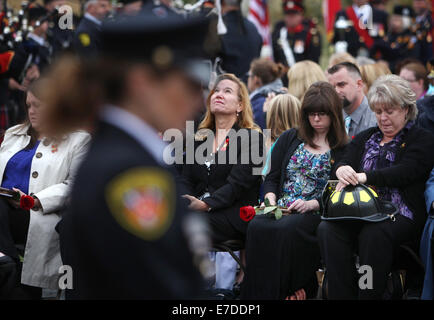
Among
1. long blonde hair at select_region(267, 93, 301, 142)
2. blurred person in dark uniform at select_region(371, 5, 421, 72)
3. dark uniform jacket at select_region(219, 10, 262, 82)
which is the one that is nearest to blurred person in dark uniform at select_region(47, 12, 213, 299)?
long blonde hair at select_region(267, 93, 301, 142)

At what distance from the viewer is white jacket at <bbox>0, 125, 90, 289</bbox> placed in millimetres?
5492

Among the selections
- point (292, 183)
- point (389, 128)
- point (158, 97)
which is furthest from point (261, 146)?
point (158, 97)

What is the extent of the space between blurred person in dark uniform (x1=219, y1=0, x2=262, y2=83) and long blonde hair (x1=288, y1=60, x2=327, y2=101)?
4.57ft

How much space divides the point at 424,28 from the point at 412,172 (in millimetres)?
6754

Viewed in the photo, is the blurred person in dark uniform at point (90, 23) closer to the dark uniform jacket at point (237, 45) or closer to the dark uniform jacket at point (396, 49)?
the dark uniform jacket at point (237, 45)

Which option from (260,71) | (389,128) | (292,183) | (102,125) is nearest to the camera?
(102,125)

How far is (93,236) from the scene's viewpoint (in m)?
1.67

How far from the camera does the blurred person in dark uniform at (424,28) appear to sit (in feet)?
36.0

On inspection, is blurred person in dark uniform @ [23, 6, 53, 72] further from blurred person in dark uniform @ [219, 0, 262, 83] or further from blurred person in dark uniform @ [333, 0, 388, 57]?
blurred person in dark uniform @ [333, 0, 388, 57]

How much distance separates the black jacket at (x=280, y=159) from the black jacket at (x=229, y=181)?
165mm

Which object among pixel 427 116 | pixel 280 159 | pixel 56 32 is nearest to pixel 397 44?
pixel 56 32

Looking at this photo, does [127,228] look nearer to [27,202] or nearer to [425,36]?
[27,202]
